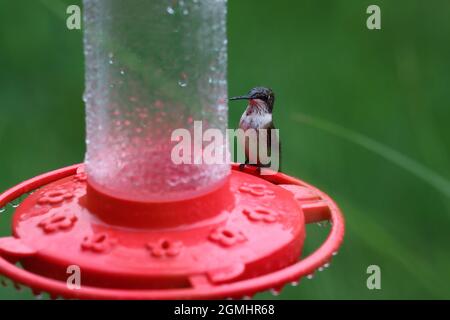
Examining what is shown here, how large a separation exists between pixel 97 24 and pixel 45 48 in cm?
170

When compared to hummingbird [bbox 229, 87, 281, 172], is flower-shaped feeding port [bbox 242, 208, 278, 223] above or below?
below

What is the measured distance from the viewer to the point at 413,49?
3.28 meters

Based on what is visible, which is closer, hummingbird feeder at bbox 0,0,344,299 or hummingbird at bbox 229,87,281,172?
hummingbird feeder at bbox 0,0,344,299

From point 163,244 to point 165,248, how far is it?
0.7 inches

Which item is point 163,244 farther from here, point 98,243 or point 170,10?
point 170,10

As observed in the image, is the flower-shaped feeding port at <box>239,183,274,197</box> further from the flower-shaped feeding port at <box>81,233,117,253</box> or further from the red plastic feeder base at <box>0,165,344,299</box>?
the flower-shaped feeding port at <box>81,233,117,253</box>

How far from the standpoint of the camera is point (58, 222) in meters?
1.63

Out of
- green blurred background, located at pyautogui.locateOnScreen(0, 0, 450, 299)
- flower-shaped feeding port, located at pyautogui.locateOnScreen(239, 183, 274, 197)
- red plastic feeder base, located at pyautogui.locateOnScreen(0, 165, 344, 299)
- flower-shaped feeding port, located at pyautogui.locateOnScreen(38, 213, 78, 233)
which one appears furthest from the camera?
green blurred background, located at pyautogui.locateOnScreen(0, 0, 450, 299)

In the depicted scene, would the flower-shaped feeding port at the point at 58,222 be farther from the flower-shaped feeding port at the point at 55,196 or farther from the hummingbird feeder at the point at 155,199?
the flower-shaped feeding port at the point at 55,196

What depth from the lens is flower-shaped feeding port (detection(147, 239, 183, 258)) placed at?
1.48 meters

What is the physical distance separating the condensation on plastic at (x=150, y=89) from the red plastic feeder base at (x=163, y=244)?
2.5 inches

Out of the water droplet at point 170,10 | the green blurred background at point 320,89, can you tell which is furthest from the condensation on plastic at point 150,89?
the green blurred background at point 320,89

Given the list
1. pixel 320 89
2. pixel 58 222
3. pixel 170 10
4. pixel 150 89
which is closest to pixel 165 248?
pixel 58 222

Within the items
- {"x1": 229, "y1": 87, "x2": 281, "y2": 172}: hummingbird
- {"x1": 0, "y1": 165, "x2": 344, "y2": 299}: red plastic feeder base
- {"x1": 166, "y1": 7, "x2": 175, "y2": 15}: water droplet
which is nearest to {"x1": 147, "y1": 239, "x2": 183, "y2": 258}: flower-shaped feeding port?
{"x1": 0, "y1": 165, "x2": 344, "y2": 299}: red plastic feeder base
